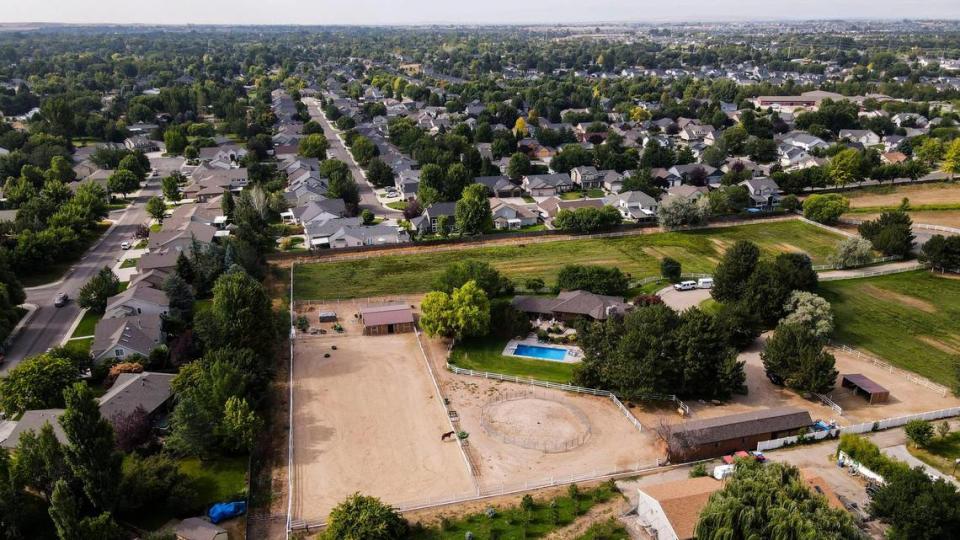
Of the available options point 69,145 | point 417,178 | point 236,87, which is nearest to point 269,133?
point 69,145

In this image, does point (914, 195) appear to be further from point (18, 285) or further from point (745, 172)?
point (18, 285)

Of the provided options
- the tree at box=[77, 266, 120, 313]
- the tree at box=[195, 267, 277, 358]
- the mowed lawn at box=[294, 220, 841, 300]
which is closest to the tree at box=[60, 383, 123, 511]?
the tree at box=[195, 267, 277, 358]

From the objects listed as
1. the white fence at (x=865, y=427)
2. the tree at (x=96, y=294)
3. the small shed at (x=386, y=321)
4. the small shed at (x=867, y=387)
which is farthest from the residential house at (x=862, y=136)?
the tree at (x=96, y=294)

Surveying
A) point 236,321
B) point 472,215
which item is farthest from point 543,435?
point 472,215

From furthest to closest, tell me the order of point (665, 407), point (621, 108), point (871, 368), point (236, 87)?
point (236, 87) < point (621, 108) < point (871, 368) < point (665, 407)

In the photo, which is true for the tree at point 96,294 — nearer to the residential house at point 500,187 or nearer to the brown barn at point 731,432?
the brown barn at point 731,432

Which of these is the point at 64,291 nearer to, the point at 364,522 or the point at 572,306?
the point at 364,522
